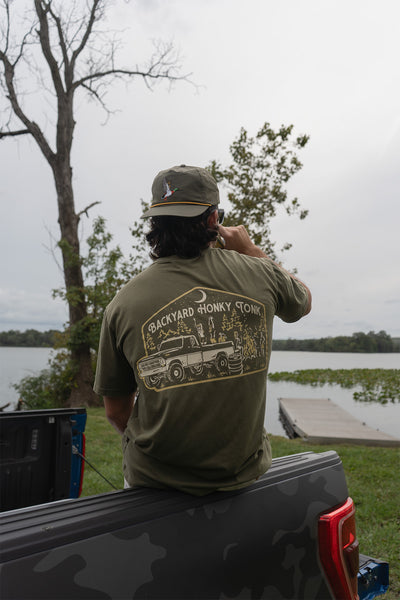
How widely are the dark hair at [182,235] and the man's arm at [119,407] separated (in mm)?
556

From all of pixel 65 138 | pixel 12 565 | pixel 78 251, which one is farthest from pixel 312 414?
pixel 12 565

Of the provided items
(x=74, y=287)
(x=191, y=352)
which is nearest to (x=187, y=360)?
(x=191, y=352)

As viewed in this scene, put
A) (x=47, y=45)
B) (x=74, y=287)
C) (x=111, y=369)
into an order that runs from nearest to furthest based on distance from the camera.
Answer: (x=111, y=369) < (x=74, y=287) < (x=47, y=45)

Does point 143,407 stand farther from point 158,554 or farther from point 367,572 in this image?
point 367,572

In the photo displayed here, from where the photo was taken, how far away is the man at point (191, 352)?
A: 1.44 meters

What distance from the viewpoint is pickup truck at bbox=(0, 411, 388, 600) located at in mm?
1032

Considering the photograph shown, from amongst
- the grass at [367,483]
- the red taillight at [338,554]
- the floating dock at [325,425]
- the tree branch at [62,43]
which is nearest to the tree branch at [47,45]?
the tree branch at [62,43]

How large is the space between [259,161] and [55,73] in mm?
7193

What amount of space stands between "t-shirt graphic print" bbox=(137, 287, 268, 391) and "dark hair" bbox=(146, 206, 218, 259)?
219 mm

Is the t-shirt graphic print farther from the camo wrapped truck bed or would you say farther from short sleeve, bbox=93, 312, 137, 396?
the camo wrapped truck bed

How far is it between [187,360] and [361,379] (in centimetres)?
2367

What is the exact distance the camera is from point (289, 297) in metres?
1.79

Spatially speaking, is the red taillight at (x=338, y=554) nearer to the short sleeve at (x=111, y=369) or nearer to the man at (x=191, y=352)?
the man at (x=191, y=352)

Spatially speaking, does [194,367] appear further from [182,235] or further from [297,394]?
[297,394]
